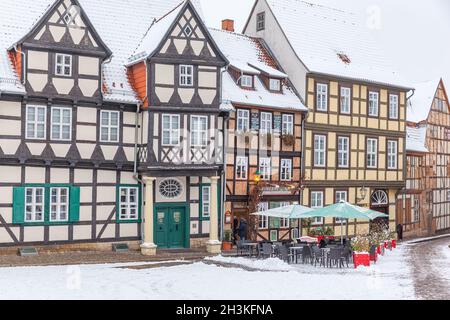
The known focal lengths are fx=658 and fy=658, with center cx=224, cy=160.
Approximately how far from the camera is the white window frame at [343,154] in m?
35.2

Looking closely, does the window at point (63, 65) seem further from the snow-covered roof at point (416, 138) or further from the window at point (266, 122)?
the snow-covered roof at point (416, 138)

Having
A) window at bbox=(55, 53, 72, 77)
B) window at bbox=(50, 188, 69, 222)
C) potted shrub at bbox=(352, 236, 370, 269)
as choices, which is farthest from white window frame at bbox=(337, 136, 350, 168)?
window at bbox=(55, 53, 72, 77)

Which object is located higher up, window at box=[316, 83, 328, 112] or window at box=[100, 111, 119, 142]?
window at box=[316, 83, 328, 112]

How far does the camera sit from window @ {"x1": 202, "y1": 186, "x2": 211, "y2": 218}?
1159 inches

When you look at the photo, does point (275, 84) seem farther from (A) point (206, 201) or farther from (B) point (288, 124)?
(A) point (206, 201)

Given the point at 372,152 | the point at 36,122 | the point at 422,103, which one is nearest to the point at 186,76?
the point at 36,122

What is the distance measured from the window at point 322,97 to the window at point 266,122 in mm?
3288

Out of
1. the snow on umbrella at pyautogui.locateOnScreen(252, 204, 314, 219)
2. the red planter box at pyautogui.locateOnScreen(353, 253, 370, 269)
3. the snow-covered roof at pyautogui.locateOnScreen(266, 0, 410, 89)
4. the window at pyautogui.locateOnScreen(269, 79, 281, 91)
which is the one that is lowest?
the red planter box at pyautogui.locateOnScreen(353, 253, 370, 269)

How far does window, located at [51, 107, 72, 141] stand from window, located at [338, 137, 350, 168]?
1537 centimetres

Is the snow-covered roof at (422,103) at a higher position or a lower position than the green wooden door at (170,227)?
higher

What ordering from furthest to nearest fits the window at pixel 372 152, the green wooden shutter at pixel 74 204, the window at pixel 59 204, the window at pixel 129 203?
the window at pixel 372 152 < the window at pixel 129 203 < the green wooden shutter at pixel 74 204 < the window at pixel 59 204

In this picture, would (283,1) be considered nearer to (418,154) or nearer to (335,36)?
(335,36)

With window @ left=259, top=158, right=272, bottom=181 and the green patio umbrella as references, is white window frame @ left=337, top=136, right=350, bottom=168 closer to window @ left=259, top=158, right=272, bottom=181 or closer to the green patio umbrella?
window @ left=259, top=158, right=272, bottom=181

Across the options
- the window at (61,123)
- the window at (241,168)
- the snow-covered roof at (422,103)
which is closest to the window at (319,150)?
the window at (241,168)
